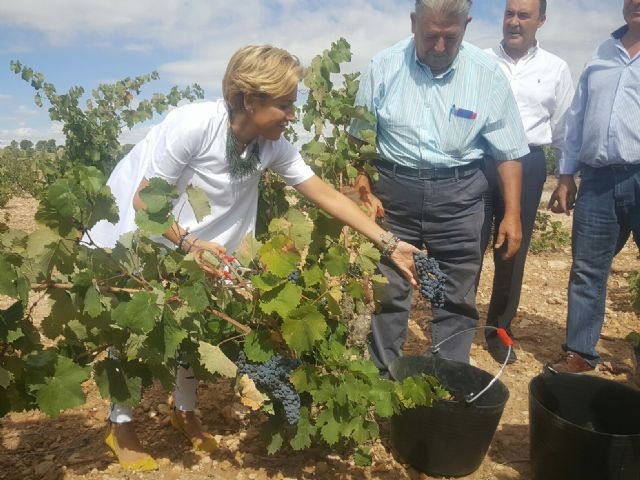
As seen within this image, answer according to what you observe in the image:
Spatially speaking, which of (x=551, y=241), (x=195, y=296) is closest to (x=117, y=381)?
(x=195, y=296)

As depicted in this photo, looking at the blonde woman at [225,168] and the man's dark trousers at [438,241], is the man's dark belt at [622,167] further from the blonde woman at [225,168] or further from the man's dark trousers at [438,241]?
the blonde woman at [225,168]

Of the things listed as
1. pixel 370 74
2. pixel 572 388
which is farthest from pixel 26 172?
pixel 572 388

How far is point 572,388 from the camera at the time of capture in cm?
286

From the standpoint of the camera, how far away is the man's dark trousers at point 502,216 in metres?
3.73

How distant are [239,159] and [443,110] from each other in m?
1.16

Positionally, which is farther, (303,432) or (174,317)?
(303,432)

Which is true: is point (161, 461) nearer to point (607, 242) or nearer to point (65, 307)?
point (65, 307)

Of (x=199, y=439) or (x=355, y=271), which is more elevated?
(x=355, y=271)

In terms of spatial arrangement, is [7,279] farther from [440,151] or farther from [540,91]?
[540,91]

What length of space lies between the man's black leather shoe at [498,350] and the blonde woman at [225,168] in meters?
2.00

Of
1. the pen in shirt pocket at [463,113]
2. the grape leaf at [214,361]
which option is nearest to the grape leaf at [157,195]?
the grape leaf at [214,361]

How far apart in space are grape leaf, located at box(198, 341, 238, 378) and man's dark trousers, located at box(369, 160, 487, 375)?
1.31 meters

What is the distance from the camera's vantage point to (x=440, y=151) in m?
2.93

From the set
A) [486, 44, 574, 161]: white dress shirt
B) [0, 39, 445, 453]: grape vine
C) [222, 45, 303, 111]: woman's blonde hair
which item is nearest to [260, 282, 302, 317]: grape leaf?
[0, 39, 445, 453]: grape vine
